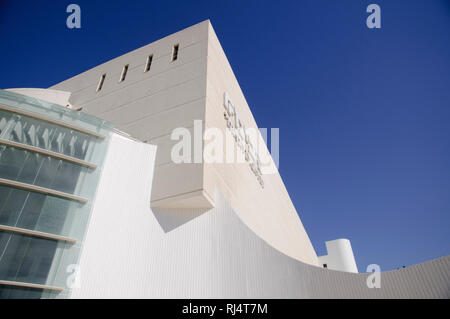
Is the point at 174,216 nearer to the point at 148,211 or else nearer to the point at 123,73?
the point at 148,211

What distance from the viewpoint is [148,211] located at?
1378 centimetres

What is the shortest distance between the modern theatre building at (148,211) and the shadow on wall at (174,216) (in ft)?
0.17

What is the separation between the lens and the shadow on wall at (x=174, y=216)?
13477mm

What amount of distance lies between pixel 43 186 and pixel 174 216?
590 centimetres

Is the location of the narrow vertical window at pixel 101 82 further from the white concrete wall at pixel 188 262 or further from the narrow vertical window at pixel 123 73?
the white concrete wall at pixel 188 262

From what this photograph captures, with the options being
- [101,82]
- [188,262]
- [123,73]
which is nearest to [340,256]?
[188,262]

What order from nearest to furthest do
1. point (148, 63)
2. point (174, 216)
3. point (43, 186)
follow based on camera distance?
point (43, 186) → point (174, 216) → point (148, 63)

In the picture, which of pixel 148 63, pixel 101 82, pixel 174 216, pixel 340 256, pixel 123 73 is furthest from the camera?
pixel 340 256

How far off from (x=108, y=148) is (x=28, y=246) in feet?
18.9

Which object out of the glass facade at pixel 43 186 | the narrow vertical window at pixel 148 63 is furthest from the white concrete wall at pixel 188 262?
the narrow vertical window at pixel 148 63

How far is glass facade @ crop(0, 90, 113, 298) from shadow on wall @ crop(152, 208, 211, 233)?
3.28 meters
